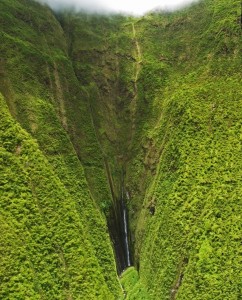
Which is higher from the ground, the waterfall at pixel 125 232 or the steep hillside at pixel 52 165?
the steep hillside at pixel 52 165

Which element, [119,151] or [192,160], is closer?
[192,160]

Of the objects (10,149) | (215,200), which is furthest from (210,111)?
(10,149)

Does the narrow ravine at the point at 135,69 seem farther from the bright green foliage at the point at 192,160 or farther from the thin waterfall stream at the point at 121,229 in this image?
the thin waterfall stream at the point at 121,229

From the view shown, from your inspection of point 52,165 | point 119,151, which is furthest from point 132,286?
point 119,151

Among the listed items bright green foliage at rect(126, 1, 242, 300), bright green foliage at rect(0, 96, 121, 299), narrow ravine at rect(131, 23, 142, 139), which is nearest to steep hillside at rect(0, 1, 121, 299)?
bright green foliage at rect(0, 96, 121, 299)

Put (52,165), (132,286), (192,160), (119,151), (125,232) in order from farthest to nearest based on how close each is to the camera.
Answer: (119,151)
(125,232)
(192,160)
(52,165)
(132,286)

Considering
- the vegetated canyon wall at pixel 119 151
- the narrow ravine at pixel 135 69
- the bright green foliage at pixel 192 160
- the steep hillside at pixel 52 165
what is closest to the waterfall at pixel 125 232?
the vegetated canyon wall at pixel 119 151

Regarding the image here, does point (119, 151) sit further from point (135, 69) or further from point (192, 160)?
point (135, 69)

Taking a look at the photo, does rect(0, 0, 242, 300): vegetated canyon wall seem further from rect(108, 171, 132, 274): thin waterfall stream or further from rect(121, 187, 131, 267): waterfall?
rect(121, 187, 131, 267): waterfall

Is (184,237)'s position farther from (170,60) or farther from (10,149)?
(170,60)
